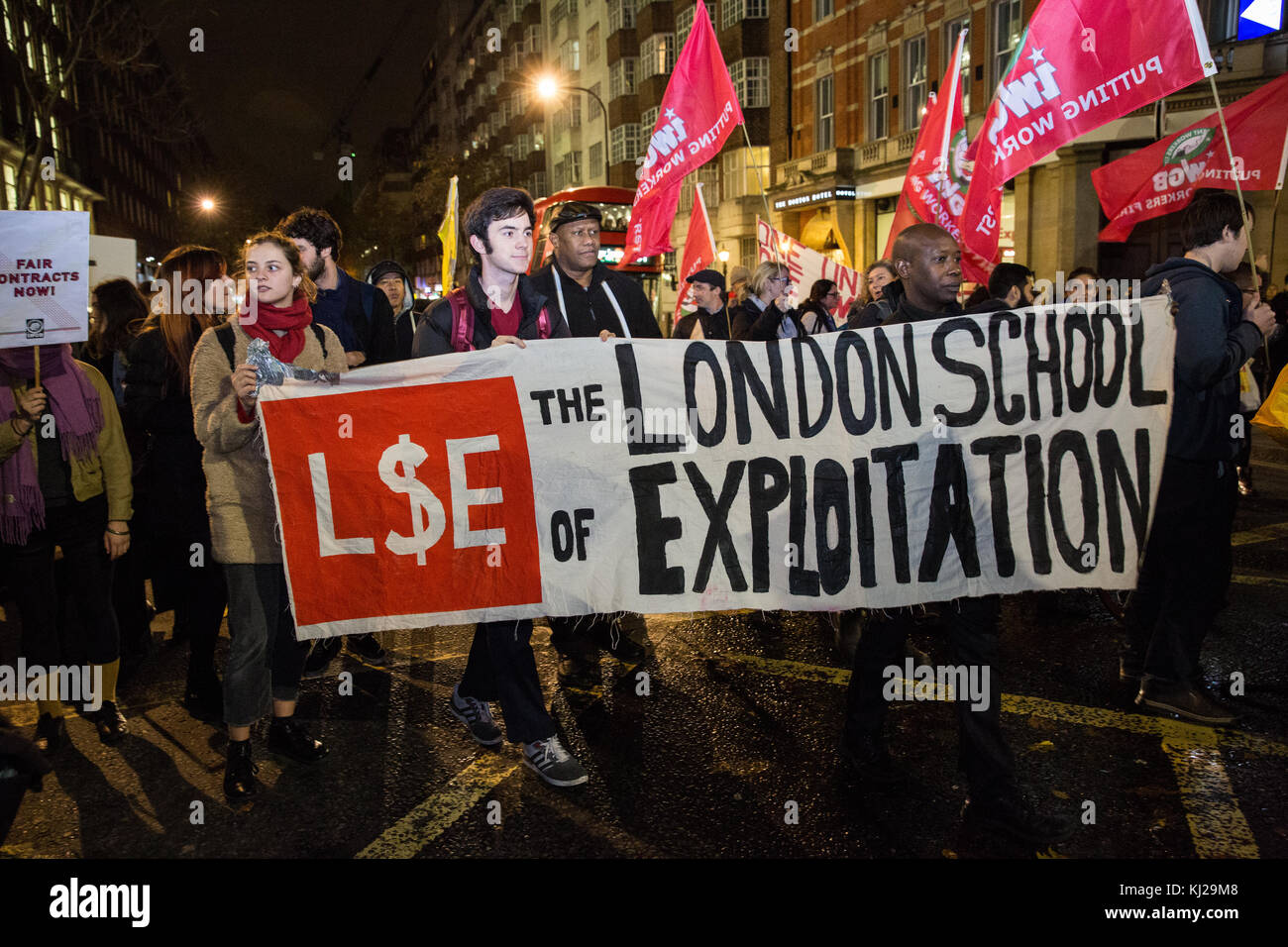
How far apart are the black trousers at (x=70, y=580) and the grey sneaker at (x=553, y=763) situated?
208 centimetres

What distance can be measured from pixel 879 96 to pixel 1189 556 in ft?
85.4

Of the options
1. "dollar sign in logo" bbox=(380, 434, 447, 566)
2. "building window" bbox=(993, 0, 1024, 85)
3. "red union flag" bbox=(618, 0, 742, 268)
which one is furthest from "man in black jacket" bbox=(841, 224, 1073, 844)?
"building window" bbox=(993, 0, 1024, 85)

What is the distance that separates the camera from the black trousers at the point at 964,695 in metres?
3.29

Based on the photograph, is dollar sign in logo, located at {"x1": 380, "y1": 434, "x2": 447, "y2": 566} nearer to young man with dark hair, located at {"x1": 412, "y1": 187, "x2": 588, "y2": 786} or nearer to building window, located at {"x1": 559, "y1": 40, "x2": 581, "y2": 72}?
young man with dark hair, located at {"x1": 412, "y1": 187, "x2": 588, "y2": 786}

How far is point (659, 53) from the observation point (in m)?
40.6

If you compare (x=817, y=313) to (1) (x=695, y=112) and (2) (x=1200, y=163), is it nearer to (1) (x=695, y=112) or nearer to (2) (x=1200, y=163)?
(1) (x=695, y=112)

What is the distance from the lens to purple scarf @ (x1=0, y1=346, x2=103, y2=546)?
13.2 feet

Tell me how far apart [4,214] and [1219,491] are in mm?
5187

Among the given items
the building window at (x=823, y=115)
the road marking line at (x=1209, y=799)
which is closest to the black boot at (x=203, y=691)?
the road marking line at (x=1209, y=799)

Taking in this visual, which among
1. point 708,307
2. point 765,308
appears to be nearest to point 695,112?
point 708,307

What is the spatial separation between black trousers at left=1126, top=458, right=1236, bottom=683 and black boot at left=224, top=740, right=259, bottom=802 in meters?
3.78

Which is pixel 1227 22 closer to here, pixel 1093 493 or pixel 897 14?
pixel 897 14

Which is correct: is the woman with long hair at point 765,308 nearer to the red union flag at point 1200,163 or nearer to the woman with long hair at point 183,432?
the red union flag at point 1200,163
